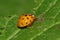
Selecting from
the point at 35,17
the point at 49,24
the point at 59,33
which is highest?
the point at 35,17

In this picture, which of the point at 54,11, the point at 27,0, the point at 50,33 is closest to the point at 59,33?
the point at 50,33

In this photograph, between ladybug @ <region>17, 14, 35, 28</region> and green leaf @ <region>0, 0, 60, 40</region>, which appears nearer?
green leaf @ <region>0, 0, 60, 40</region>

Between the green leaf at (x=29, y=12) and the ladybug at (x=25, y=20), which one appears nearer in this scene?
the green leaf at (x=29, y=12)

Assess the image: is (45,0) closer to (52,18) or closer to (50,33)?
(52,18)
